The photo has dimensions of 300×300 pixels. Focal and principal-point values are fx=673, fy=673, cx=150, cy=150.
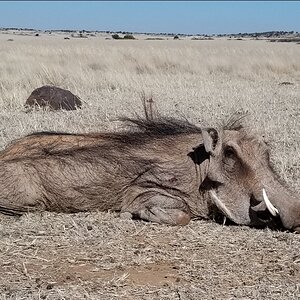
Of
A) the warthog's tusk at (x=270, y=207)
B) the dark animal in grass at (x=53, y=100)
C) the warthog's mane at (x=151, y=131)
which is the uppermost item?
the warthog's mane at (x=151, y=131)

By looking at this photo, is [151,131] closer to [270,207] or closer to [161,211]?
[161,211]

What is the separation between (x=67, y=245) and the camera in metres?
4.67

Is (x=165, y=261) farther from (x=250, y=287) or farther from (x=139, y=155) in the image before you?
(x=139, y=155)

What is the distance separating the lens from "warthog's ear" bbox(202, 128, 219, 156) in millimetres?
5172

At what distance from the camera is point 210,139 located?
518cm

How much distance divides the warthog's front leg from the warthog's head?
0.25 meters

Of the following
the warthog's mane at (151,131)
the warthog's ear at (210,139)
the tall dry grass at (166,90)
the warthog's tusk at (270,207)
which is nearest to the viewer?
the warthog's tusk at (270,207)

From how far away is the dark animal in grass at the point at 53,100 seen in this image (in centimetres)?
1106

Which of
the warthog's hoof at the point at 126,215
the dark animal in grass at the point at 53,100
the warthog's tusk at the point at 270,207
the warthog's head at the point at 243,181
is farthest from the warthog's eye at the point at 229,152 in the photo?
the dark animal in grass at the point at 53,100

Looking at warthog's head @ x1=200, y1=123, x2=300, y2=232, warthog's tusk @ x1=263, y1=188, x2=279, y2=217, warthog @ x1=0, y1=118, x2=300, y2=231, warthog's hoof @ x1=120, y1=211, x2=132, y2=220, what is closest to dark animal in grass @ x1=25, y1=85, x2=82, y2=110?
warthog @ x1=0, y1=118, x2=300, y2=231

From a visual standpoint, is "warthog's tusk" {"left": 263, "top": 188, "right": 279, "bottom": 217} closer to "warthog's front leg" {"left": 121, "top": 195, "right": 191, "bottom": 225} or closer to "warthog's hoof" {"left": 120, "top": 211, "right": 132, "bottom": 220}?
"warthog's front leg" {"left": 121, "top": 195, "right": 191, "bottom": 225}

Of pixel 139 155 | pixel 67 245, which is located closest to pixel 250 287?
pixel 67 245

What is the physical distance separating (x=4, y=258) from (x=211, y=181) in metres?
1.75

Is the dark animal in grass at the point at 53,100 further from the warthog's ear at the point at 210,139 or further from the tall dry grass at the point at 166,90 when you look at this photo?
the warthog's ear at the point at 210,139
